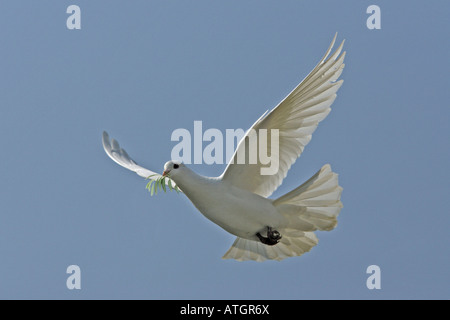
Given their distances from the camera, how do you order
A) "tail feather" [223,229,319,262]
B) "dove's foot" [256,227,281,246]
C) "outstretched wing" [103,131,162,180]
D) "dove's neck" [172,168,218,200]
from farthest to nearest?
"outstretched wing" [103,131,162,180] < "tail feather" [223,229,319,262] < "dove's foot" [256,227,281,246] < "dove's neck" [172,168,218,200]

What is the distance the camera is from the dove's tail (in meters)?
10.2

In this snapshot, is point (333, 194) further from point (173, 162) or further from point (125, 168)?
point (125, 168)

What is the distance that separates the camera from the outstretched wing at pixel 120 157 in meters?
12.0

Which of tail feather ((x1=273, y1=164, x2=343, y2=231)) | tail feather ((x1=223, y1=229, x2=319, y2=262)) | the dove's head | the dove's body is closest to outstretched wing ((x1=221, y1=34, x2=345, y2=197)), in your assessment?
the dove's body

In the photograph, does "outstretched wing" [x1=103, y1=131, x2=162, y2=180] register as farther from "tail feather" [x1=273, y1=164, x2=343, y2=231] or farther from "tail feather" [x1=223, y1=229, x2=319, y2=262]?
"tail feather" [x1=273, y1=164, x2=343, y2=231]

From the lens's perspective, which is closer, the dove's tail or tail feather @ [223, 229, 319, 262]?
the dove's tail

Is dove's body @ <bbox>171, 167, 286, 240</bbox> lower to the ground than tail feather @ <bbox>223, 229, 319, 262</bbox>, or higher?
higher

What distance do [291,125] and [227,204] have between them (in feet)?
4.69

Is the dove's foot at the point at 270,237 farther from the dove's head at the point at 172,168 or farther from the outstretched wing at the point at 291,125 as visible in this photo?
the dove's head at the point at 172,168

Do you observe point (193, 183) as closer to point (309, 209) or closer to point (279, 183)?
point (279, 183)

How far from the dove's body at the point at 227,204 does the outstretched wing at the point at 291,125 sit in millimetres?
197

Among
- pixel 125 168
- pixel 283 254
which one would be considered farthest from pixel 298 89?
pixel 125 168

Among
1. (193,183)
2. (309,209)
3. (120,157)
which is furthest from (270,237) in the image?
(120,157)

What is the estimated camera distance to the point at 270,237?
34.9ft
